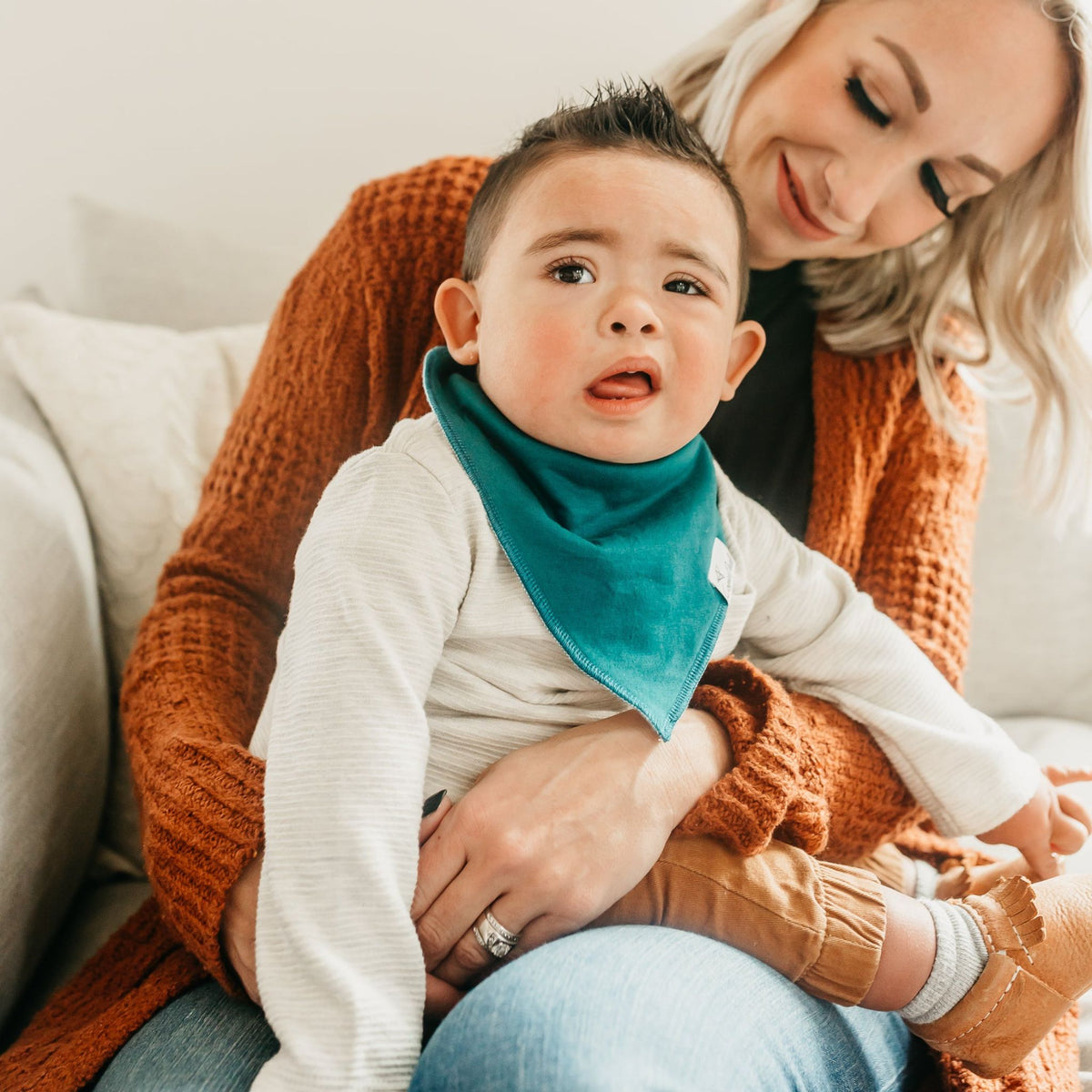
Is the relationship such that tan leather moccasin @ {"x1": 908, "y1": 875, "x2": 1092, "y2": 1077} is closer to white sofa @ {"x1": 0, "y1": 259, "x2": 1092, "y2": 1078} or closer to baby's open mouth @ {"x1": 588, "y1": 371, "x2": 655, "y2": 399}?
white sofa @ {"x1": 0, "y1": 259, "x2": 1092, "y2": 1078}

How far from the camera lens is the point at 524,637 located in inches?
33.0

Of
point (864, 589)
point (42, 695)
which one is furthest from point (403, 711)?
point (864, 589)

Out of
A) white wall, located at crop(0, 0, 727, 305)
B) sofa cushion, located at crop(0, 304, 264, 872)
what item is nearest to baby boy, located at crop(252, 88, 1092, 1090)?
sofa cushion, located at crop(0, 304, 264, 872)

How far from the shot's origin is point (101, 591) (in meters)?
1.25

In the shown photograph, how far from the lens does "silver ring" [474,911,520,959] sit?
0.77m

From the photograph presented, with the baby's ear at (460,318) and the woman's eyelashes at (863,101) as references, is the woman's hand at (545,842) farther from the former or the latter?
the woman's eyelashes at (863,101)

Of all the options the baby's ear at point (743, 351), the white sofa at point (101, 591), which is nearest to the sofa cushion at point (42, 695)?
the white sofa at point (101, 591)

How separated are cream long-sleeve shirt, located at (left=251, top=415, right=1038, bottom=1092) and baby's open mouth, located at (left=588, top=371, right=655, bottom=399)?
133 mm

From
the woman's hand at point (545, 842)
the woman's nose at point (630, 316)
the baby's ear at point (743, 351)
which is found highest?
the woman's nose at point (630, 316)

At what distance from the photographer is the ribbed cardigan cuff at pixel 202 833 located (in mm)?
774

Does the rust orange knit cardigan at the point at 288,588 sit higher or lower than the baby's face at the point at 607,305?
lower

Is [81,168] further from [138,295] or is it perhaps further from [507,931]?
[507,931]

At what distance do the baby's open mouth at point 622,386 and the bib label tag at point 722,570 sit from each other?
0.63ft

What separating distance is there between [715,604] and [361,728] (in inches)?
14.3
